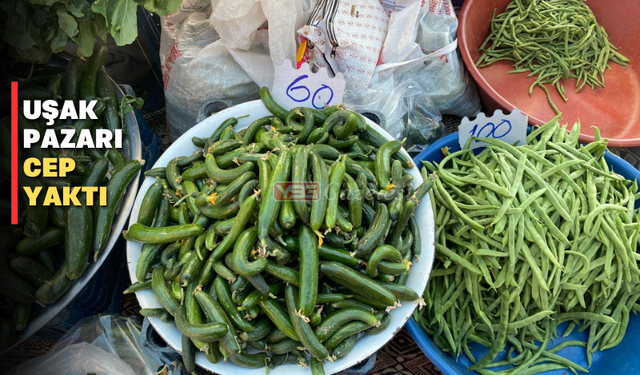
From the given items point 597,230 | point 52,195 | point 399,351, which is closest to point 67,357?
point 52,195

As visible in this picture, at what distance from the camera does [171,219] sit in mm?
1620

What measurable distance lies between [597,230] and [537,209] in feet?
0.82

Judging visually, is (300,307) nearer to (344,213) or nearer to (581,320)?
(344,213)

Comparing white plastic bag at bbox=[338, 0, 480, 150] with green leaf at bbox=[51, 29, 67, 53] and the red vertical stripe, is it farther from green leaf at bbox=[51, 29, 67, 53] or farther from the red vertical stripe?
the red vertical stripe

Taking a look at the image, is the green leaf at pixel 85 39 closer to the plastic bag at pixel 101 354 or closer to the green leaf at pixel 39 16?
the green leaf at pixel 39 16

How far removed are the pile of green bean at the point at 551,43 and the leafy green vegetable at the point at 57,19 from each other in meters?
2.03

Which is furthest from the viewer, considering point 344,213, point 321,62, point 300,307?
point 321,62

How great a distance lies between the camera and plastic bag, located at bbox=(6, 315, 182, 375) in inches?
63.7

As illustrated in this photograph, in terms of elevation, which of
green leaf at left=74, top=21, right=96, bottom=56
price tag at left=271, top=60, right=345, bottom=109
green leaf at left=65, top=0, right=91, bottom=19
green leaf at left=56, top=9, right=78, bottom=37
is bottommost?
price tag at left=271, top=60, right=345, bottom=109

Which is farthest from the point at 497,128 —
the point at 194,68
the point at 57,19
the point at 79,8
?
the point at 57,19

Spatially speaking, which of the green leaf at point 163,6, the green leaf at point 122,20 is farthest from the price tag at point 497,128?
the green leaf at point 122,20

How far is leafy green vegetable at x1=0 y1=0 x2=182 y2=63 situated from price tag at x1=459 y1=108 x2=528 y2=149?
1.35 meters

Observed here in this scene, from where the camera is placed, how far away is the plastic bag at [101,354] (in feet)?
5.31

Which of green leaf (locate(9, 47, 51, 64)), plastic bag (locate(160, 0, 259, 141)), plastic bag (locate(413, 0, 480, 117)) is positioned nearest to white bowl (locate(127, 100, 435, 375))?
plastic bag (locate(160, 0, 259, 141))
